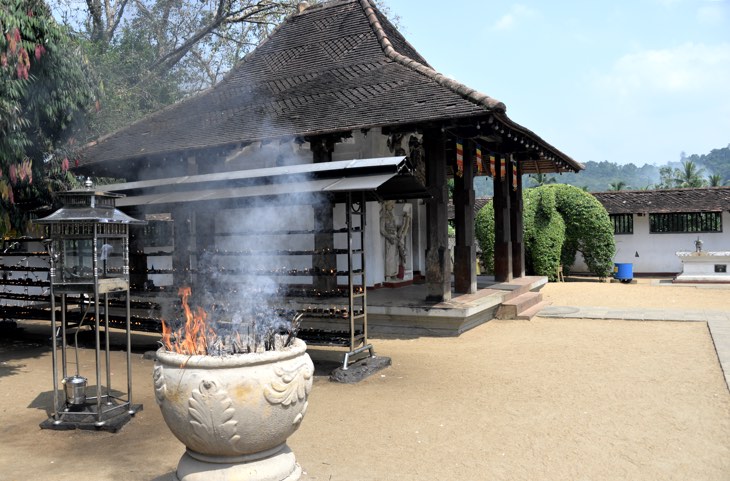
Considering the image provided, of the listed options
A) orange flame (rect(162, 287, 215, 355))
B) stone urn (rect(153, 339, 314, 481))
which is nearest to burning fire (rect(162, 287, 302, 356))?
orange flame (rect(162, 287, 215, 355))

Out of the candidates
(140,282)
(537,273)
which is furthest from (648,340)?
(537,273)

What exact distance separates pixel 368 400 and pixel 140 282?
6788 mm

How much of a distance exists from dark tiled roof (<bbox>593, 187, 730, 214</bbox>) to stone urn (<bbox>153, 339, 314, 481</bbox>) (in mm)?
23367

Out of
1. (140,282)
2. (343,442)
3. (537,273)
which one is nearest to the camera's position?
(343,442)

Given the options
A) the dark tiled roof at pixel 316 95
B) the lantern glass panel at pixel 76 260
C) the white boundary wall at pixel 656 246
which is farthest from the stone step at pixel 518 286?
the white boundary wall at pixel 656 246

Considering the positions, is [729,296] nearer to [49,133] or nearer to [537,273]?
[537,273]

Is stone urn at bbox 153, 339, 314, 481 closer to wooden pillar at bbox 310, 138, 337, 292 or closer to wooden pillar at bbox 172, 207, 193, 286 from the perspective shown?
wooden pillar at bbox 172, 207, 193, 286

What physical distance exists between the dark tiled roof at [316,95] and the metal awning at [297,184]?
1.79 meters

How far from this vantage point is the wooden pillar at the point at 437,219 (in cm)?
978

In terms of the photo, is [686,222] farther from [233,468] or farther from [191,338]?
[233,468]

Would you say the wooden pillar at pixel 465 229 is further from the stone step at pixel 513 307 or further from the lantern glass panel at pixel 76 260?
the lantern glass panel at pixel 76 260

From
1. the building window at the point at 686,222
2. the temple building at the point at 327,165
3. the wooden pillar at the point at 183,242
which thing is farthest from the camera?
the building window at the point at 686,222

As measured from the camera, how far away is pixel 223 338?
4234mm

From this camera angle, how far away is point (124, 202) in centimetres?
847
